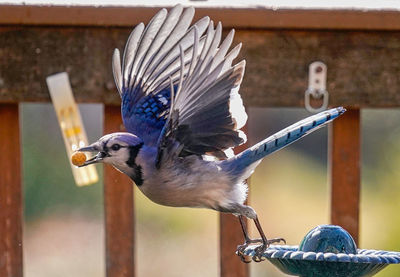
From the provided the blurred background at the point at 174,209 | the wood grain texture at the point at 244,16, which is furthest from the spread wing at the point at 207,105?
the blurred background at the point at 174,209

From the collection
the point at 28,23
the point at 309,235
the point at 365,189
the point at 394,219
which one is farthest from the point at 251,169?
the point at 365,189

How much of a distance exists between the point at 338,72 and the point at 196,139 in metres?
0.75

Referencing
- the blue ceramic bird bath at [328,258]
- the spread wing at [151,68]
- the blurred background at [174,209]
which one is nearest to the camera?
the blue ceramic bird bath at [328,258]

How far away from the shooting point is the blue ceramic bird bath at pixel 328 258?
1997mm

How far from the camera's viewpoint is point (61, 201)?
17.4ft

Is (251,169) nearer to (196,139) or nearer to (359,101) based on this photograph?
(196,139)

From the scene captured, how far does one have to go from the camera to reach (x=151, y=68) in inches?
104

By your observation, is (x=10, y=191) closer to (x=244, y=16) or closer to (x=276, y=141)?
(x=244, y=16)

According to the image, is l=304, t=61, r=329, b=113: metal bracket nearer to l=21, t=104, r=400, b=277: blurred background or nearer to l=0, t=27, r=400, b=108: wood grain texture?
l=0, t=27, r=400, b=108: wood grain texture

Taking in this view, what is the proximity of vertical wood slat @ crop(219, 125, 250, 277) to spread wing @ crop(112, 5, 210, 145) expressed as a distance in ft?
1.34

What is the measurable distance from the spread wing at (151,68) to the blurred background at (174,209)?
7.32ft

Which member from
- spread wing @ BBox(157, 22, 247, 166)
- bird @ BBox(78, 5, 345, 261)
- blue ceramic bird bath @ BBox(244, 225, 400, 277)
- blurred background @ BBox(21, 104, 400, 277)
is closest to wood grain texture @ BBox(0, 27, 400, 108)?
bird @ BBox(78, 5, 345, 261)

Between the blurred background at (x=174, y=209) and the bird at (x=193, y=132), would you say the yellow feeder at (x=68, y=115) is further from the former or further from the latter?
the blurred background at (x=174, y=209)

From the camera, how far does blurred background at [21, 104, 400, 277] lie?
4.95m
